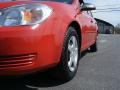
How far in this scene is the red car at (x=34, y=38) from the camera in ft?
14.1

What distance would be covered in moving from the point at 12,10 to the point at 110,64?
279 centimetres

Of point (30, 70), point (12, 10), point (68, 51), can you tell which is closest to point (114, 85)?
point (68, 51)

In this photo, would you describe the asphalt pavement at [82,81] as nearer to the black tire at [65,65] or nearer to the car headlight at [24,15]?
the black tire at [65,65]

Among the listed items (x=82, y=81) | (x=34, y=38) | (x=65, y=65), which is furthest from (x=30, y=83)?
(x=34, y=38)

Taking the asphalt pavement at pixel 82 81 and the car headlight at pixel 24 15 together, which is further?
the asphalt pavement at pixel 82 81

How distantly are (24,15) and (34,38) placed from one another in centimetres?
35

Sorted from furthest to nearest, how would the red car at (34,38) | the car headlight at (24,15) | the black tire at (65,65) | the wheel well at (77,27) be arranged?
1. the wheel well at (77,27)
2. the black tire at (65,65)
3. the car headlight at (24,15)
4. the red car at (34,38)

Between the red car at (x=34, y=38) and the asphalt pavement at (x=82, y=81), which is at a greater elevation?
the red car at (x=34, y=38)

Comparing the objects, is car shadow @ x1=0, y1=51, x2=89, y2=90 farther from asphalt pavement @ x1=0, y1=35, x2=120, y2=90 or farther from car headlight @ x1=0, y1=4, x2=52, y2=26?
car headlight @ x1=0, y1=4, x2=52, y2=26

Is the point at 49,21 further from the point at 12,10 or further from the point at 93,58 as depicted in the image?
the point at 93,58

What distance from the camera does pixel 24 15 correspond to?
4516mm

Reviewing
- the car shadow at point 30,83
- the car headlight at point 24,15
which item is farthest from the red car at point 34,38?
the car shadow at point 30,83

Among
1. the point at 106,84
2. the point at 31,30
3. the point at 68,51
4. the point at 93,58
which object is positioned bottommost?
the point at 93,58

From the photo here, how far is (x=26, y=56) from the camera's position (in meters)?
4.39
